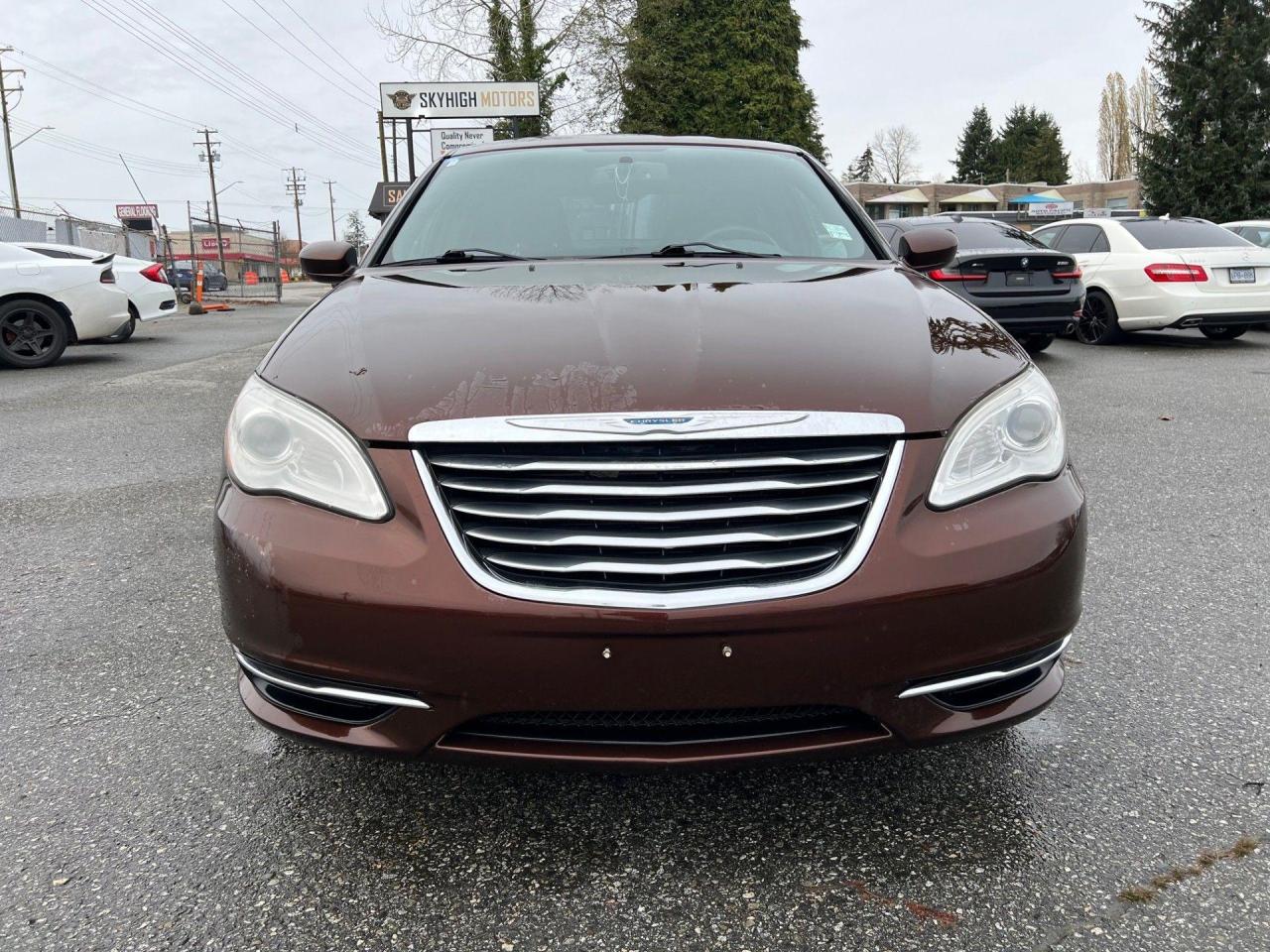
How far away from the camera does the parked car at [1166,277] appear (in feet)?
32.4

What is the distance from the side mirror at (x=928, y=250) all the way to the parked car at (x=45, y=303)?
9.96 metres

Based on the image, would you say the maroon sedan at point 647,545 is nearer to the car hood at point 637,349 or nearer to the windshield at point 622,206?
the car hood at point 637,349

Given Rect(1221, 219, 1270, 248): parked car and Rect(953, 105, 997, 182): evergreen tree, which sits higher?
Rect(953, 105, 997, 182): evergreen tree

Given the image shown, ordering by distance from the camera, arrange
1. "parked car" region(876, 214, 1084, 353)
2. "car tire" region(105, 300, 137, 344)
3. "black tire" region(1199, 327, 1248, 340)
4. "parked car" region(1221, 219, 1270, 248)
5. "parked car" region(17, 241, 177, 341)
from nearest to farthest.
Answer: "parked car" region(876, 214, 1084, 353), "black tire" region(1199, 327, 1248, 340), "car tire" region(105, 300, 137, 344), "parked car" region(1221, 219, 1270, 248), "parked car" region(17, 241, 177, 341)

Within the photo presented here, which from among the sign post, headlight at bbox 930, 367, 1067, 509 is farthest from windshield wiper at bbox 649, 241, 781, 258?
the sign post

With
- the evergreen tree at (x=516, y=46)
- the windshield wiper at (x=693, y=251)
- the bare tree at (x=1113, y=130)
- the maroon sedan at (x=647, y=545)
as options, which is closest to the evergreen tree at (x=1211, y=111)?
the evergreen tree at (x=516, y=46)

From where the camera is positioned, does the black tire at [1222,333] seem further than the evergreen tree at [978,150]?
No

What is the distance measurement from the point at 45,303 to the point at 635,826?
34.7 feet

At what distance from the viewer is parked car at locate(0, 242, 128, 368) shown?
397 inches

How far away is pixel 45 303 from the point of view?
1025 cm

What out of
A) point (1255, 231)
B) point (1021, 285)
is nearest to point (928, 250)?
point (1021, 285)

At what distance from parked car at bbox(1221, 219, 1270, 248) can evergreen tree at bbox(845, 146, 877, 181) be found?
89996 millimetres

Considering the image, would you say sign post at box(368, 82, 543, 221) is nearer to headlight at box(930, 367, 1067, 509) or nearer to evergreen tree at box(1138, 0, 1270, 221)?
headlight at box(930, 367, 1067, 509)

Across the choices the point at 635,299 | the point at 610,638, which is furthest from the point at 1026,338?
the point at 610,638
